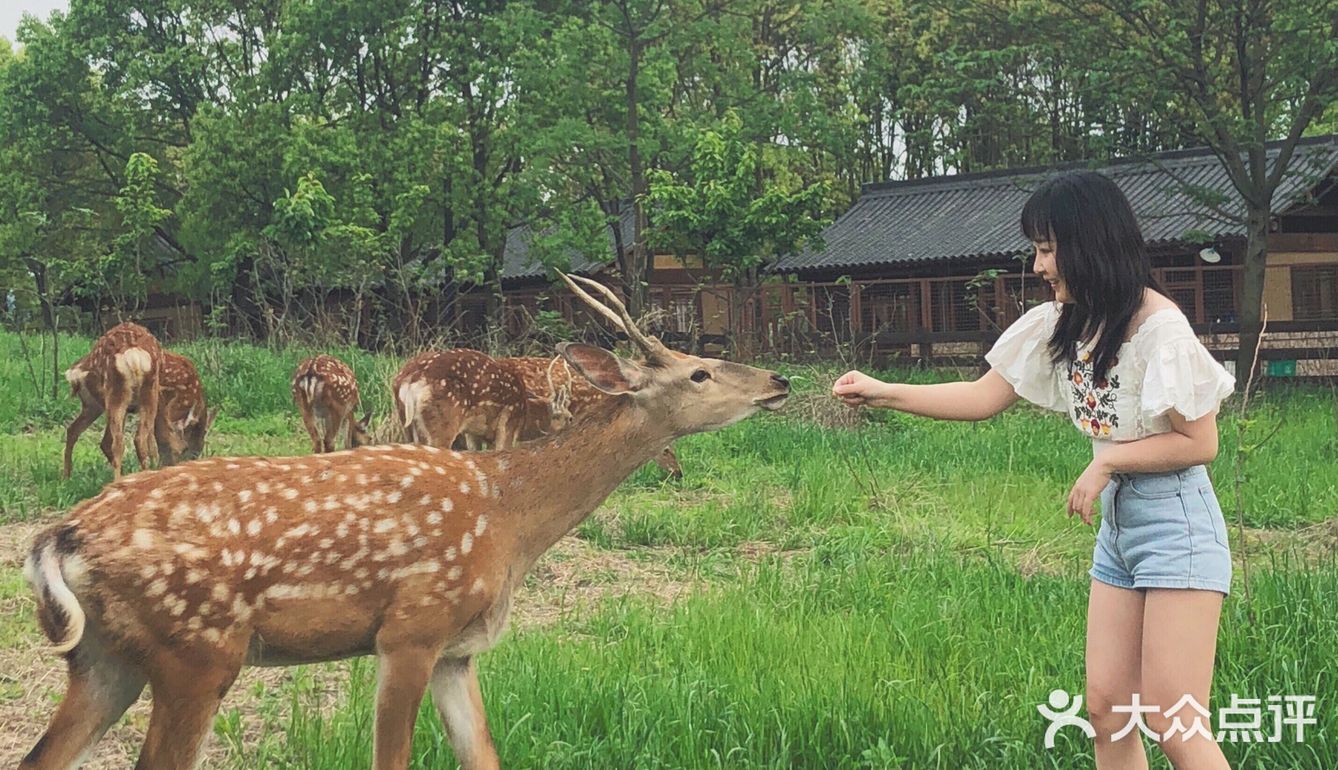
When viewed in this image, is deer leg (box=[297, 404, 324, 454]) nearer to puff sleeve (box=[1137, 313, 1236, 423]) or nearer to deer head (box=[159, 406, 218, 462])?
deer head (box=[159, 406, 218, 462])

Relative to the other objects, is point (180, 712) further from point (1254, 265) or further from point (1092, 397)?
point (1254, 265)

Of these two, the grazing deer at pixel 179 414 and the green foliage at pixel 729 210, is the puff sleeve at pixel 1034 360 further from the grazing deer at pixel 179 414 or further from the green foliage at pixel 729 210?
the green foliage at pixel 729 210

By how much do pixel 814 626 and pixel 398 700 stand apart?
6.52ft

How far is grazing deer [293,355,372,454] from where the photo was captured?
9195 millimetres

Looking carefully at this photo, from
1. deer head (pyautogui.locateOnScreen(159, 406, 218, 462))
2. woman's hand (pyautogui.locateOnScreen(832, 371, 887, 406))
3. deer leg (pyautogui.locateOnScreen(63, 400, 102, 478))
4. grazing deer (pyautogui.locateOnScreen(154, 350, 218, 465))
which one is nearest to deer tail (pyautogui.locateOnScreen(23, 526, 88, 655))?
woman's hand (pyautogui.locateOnScreen(832, 371, 887, 406))

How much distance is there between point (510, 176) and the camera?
2150cm

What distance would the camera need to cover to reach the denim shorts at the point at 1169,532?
2773mm

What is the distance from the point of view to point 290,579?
3033mm

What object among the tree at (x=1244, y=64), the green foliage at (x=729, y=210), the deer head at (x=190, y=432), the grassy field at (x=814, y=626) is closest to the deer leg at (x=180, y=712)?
the grassy field at (x=814, y=626)

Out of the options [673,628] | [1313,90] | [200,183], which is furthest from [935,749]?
[200,183]

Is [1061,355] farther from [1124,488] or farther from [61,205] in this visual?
[61,205]

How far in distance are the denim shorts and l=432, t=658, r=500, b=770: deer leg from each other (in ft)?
5.44

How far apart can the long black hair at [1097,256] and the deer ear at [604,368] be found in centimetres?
141

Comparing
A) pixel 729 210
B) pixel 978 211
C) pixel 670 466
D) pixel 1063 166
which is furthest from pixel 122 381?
pixel 978 211
